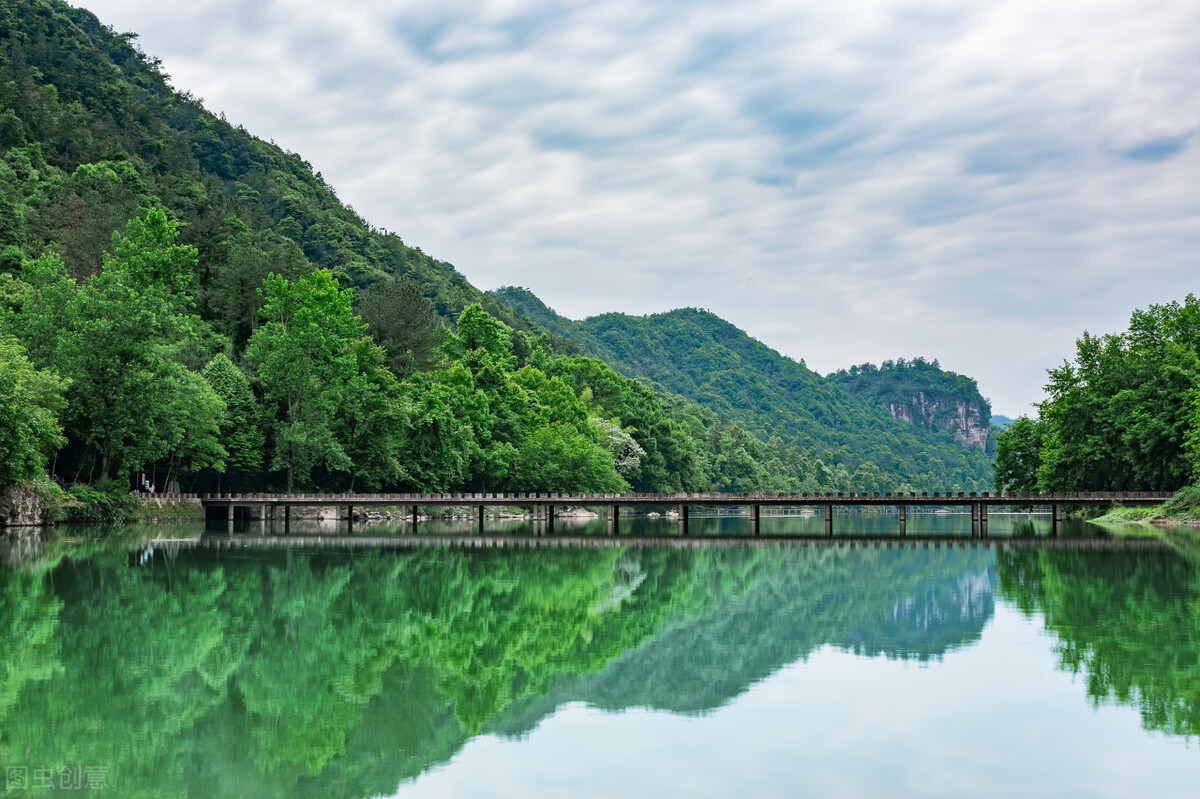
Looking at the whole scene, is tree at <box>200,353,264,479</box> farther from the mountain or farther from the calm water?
the calm water

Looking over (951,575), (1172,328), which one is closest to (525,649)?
(951,575)

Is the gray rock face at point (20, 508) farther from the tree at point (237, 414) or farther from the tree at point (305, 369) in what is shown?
the tree at point (305, 369)

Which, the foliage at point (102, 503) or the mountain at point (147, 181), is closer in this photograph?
the foliage at point (102, 503)

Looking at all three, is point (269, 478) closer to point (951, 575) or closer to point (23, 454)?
point (23, 454)

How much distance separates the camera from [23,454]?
45.5 meters

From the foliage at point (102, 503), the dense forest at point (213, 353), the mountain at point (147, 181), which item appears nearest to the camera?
the foliage at point (102, 503)

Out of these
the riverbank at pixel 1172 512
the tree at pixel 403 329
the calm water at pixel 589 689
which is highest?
the tree at pixel 403 329

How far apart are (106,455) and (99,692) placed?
152 ft

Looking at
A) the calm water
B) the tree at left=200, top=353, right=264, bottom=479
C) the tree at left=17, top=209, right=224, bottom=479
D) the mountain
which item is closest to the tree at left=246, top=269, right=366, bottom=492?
the tree at left=200, top=353, right=264, bottom=479

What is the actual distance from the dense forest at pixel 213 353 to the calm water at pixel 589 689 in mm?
28782

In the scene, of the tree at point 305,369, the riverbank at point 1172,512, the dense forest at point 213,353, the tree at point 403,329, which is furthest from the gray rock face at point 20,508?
the riverbank at point 1172,512

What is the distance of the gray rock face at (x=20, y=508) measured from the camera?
4794cm

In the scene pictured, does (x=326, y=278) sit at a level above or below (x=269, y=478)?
above

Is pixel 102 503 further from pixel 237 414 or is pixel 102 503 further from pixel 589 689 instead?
pixel 589 689
